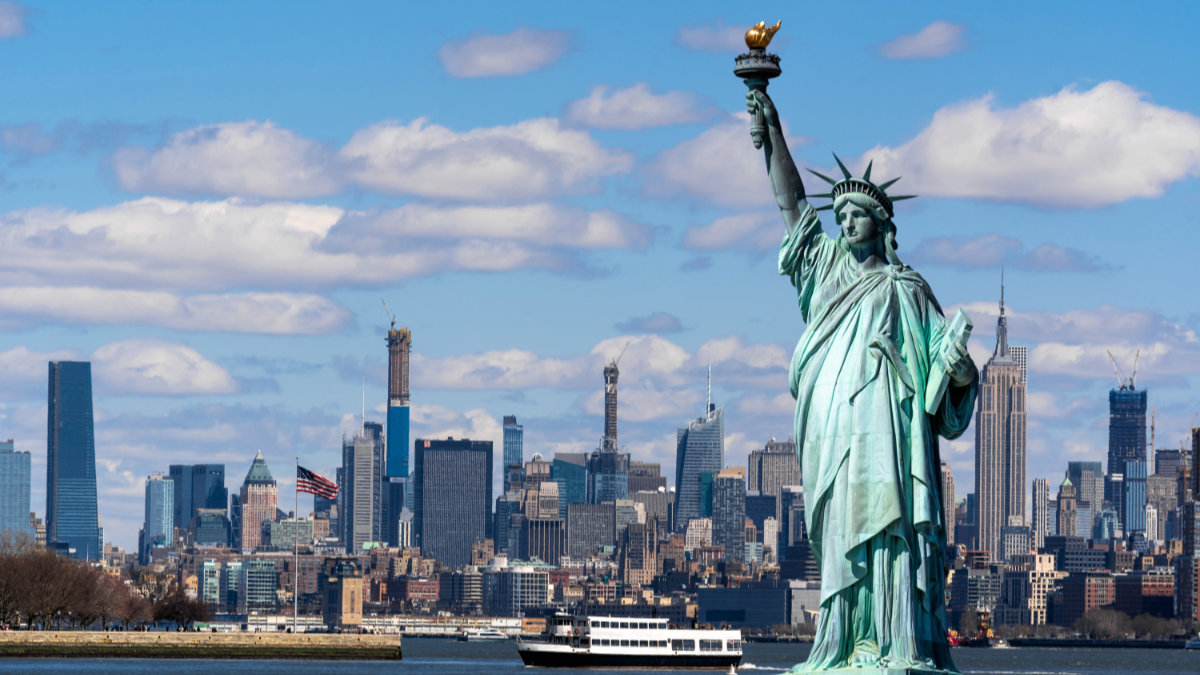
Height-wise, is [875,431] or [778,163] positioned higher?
[778,163]

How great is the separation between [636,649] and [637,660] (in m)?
0.80

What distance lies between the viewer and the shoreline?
11150 cm

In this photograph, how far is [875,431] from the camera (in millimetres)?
28031

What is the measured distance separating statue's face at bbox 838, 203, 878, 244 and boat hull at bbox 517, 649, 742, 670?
9895cm

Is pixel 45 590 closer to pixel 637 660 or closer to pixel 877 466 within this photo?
pixel 637 660

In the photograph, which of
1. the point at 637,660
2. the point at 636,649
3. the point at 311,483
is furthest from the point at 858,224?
the point at 636,649

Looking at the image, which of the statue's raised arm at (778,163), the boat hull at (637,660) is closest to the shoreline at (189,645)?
the boat hull at (637,660)

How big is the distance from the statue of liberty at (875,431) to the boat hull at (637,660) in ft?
323

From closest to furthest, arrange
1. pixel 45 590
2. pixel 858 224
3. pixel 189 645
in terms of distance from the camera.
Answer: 1. pixel 858 224
2. pixel 189 645
3. pixel 45 590

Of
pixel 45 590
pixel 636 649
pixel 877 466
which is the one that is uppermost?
pixel 877 466

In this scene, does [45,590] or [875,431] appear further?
[45,590]

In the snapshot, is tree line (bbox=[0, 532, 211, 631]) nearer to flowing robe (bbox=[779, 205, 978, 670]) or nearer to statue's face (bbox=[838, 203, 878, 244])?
flowing robe (bbox=[779, 205, 978, 670])

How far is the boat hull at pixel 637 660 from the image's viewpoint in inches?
4980

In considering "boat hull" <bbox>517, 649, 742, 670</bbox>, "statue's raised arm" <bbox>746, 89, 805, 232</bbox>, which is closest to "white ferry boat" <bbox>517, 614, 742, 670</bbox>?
"boat hull" <bbox>517, 649, 742, 670</bbox>
